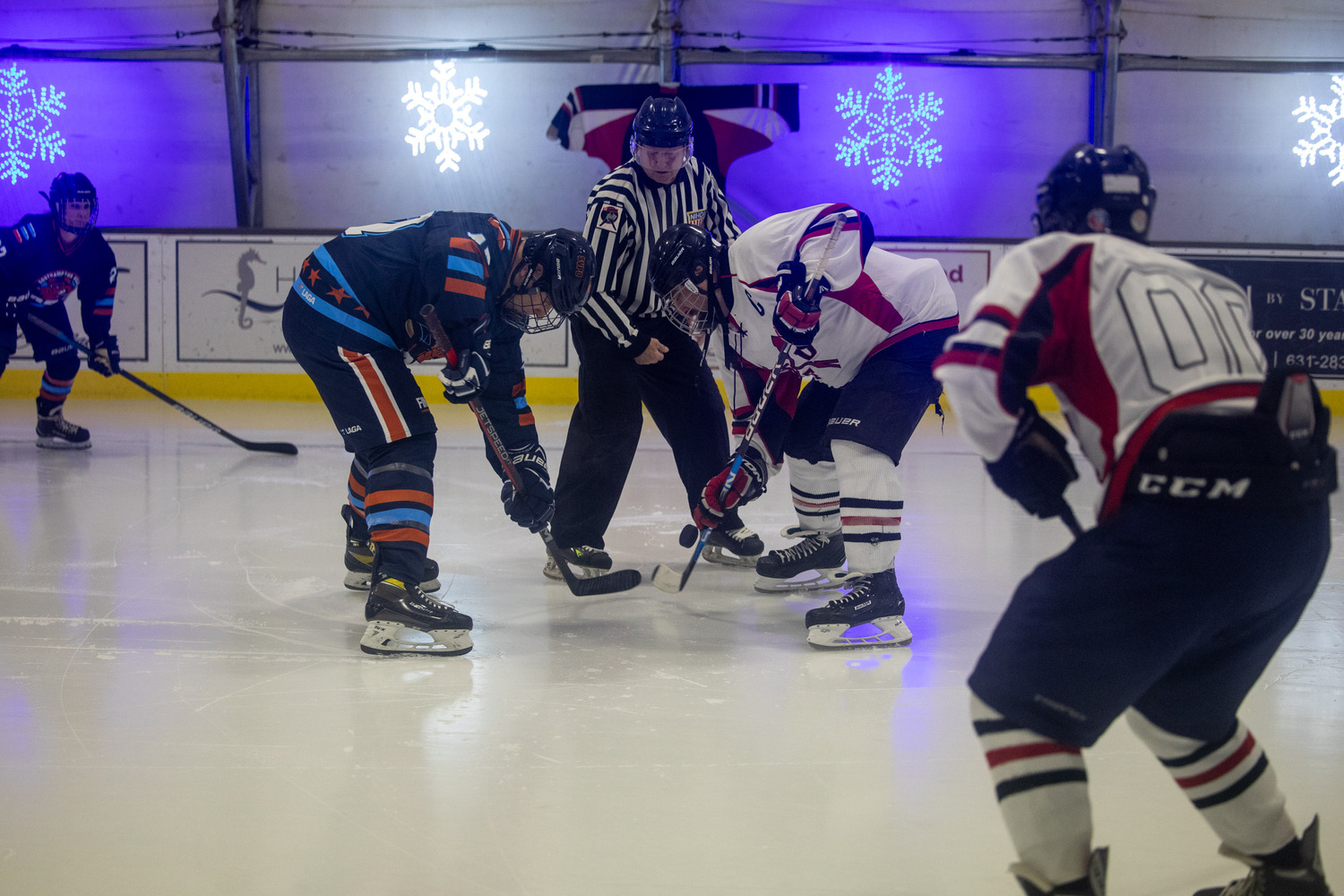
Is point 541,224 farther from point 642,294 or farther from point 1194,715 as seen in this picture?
point 1194,715

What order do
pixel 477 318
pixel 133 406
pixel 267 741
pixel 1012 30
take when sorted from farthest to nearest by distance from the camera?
pixel 1012 30, pixel 133 406, pixel 477 318, pixel 267 741

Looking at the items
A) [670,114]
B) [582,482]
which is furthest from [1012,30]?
[582,482]

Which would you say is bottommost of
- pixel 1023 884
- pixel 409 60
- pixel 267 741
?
pixel 267 741

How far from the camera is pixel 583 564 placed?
3047 mm

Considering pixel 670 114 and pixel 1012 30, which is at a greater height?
pixel 1012 30

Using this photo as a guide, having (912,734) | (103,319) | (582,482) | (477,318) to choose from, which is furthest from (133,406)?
(912,734)

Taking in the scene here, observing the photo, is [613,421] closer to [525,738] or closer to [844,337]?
[844,337]

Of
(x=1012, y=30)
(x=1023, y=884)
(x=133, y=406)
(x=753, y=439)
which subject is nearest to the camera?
(x=1023, y=884)

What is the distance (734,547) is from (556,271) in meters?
1.17

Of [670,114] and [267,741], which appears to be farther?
[670,114]

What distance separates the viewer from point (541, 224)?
8.17 meters

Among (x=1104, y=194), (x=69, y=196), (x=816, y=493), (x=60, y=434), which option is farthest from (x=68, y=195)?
(x=1104, y=194)

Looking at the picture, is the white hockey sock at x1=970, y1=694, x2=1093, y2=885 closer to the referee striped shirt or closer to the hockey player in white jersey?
the hockey player in white jersey

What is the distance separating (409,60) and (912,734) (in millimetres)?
7259
